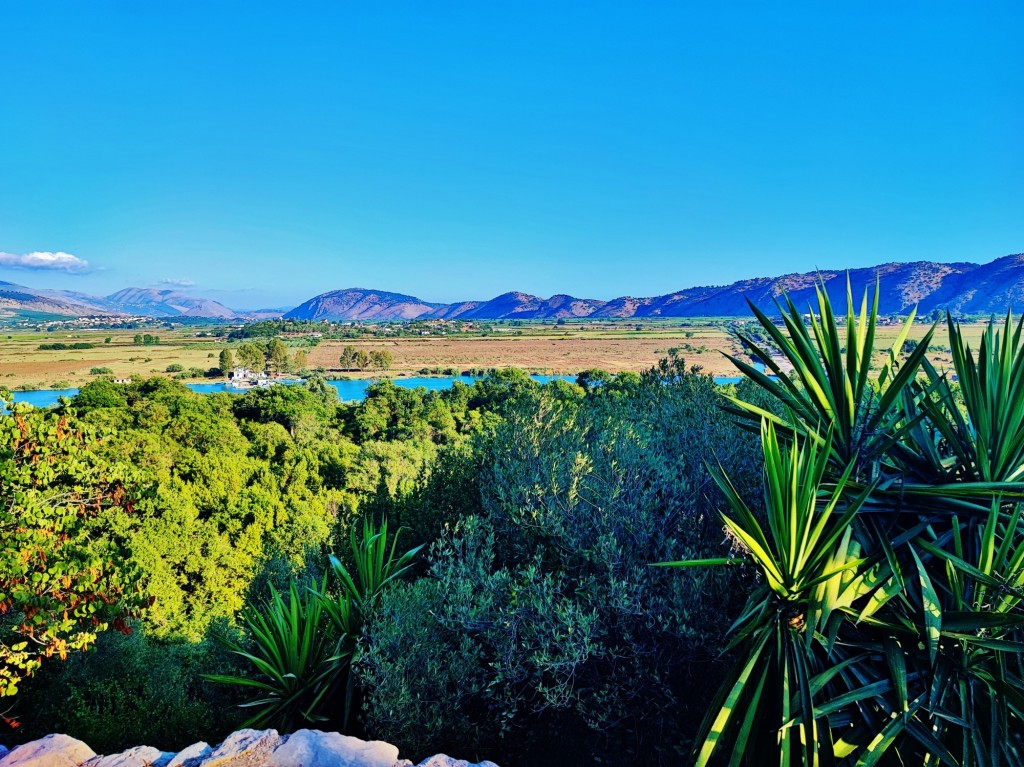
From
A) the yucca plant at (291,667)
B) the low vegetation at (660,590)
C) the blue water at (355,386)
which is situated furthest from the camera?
the blue water at (355,386)

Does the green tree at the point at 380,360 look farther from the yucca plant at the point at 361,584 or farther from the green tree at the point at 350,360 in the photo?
the yucca plant at the point at 361,584

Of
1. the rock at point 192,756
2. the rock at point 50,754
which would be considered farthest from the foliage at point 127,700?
the rock at point 192,756

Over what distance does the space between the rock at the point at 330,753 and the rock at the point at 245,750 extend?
0.09 meters

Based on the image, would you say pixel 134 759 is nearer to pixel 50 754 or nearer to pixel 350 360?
pixel 50 754

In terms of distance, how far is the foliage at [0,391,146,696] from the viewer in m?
3.98

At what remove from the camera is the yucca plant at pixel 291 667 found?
4.92m

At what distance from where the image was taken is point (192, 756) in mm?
3770

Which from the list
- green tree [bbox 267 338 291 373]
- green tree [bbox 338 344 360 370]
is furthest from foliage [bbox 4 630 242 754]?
green tree [bbox 338 344 360 370]

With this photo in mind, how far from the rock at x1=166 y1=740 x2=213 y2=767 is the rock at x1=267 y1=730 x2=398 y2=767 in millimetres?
505

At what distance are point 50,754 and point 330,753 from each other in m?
1.93

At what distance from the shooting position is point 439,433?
29.5 meters

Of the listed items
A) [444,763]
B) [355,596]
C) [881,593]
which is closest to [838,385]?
[881,593]

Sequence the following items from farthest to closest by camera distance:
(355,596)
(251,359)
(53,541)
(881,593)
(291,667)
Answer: (251,359) < (355,596) < (291,667) < (53,541) < (881,593)

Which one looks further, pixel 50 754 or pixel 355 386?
pixel 355 386
